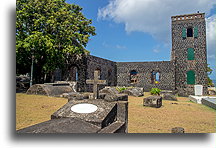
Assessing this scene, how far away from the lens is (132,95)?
12586 millimetres

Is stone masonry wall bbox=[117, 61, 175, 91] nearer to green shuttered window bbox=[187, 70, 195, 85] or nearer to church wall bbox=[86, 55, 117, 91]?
church wall bbox=[86, 55, 117, 91]

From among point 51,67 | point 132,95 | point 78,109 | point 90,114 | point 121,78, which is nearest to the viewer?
point 90,114

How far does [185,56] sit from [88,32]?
11475 millimetres

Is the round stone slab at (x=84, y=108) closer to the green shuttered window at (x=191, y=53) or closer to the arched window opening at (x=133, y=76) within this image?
the green shuttered window at (x=191, y=53)

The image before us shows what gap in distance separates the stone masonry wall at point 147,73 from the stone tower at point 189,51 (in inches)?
30.5

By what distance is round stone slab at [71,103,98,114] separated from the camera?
296 centimetres

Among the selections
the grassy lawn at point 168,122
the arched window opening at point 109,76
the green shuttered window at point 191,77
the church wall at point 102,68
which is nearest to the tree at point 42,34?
the church wall at point 102,68

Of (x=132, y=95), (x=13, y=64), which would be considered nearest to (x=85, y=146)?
(x=13, y=64)

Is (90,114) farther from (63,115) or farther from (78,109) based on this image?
(63,115)

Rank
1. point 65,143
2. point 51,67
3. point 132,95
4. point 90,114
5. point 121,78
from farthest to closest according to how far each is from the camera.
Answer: point 121,78 < point 132,95 < point 51,67 < point 90,114 < point 65,143

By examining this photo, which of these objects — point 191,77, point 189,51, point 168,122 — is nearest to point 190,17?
point 189,51

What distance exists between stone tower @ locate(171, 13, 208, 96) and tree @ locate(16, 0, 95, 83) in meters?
10.8
